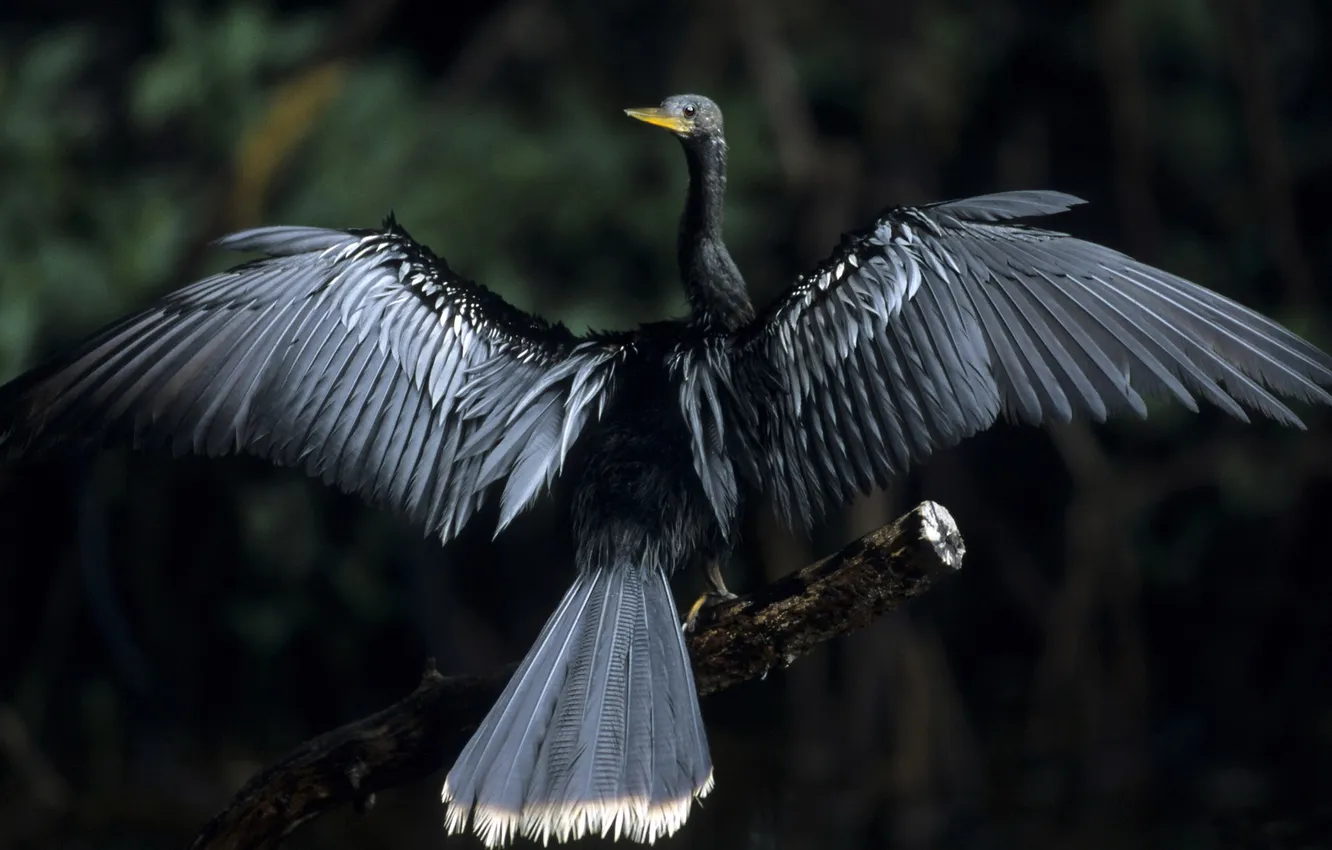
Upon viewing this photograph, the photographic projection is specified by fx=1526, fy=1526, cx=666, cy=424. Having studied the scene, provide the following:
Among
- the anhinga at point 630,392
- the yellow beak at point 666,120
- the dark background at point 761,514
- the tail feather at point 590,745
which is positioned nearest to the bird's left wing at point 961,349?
the anhinga at point 630,392

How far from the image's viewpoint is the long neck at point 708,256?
3693mm

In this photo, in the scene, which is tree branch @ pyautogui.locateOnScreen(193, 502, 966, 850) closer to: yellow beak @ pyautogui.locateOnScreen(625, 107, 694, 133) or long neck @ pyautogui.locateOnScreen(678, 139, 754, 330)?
long neck @ pyautogui.locateOnScreen(678, 139, 754, 330)

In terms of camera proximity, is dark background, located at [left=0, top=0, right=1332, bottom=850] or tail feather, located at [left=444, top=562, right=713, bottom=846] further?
dark background, located at [left=0, top=0, right=1332, bottom=850]

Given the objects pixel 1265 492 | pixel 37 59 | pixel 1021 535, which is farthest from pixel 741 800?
pixel 37 59

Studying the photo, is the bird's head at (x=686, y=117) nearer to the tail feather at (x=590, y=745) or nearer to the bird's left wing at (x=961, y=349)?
the bird's left wing at (x=961, y=349)

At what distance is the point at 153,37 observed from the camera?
7.28 metres

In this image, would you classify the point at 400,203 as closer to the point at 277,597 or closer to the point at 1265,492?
the point at 277,597

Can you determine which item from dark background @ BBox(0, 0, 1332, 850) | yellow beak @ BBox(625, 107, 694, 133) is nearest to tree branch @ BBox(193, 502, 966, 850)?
yellow beak @ BBox(625, 107, 694, 133)

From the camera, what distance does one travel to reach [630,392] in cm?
354

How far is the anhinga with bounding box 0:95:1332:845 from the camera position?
115 inches

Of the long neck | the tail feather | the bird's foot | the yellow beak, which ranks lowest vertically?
the tail feather

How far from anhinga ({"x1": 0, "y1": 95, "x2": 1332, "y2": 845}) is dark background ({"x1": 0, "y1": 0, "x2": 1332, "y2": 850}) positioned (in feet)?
8.07

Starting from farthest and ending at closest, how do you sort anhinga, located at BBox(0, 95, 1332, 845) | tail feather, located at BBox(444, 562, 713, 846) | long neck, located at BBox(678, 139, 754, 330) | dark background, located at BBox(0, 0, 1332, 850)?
dark background, located at BBox(0, 0, 1332, 850) < long neck, located at BBox(678, 139, 754, 330) < anhinga, located at BBox(0, 95, 1332, 845) < tail feather, located at BBox(444, 562, 713, 846)

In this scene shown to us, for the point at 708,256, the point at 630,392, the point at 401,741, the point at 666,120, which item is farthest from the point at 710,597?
the point at 666,120
